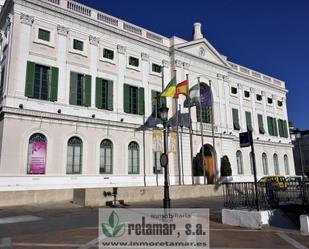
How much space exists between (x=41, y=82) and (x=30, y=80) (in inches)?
32.2

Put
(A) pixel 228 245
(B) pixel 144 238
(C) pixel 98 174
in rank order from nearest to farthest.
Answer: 1. (A) pixel 228 245
2. (B) pixel 144 238
3. (C) pixel 98 174

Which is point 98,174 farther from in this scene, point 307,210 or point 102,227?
point 307,210

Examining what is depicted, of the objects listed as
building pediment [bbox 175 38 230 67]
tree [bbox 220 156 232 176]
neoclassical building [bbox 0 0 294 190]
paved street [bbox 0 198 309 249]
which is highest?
building pediment [bbox 175 38 230 67]

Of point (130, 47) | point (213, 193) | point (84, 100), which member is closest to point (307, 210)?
point (213, 193)

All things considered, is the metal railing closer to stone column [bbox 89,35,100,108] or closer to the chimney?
stone column [bbox 89,35,100,108]

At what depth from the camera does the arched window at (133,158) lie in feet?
79.6

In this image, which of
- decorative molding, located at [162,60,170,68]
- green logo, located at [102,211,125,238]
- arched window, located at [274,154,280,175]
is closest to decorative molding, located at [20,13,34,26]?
decorative molding, located at [162,60,170,68]

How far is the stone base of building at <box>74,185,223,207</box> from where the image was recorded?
17062mm

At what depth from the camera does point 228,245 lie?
7453mm

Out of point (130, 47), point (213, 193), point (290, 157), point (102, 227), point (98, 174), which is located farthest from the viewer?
point (290, 157)

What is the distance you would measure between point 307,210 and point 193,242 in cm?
490

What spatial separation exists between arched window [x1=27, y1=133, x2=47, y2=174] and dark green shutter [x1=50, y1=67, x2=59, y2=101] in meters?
2.80

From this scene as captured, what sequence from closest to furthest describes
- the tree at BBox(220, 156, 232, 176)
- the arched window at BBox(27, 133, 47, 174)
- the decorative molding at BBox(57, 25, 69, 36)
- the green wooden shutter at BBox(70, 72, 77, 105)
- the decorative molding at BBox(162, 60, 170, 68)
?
the arched window at BBox(27, 133, 47, 174) → the green wooden shutter at BBox(70, 72, 77, 105) → the decorative molding at BBox(57, 25, 69, 36) → the decorative molding at BBox(162, 60, 170, 68) → the tree at BBox(220, 156, 232, 176)

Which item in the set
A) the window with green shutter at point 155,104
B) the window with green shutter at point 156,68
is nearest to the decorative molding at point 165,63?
the window with green shutter at point 156,68
